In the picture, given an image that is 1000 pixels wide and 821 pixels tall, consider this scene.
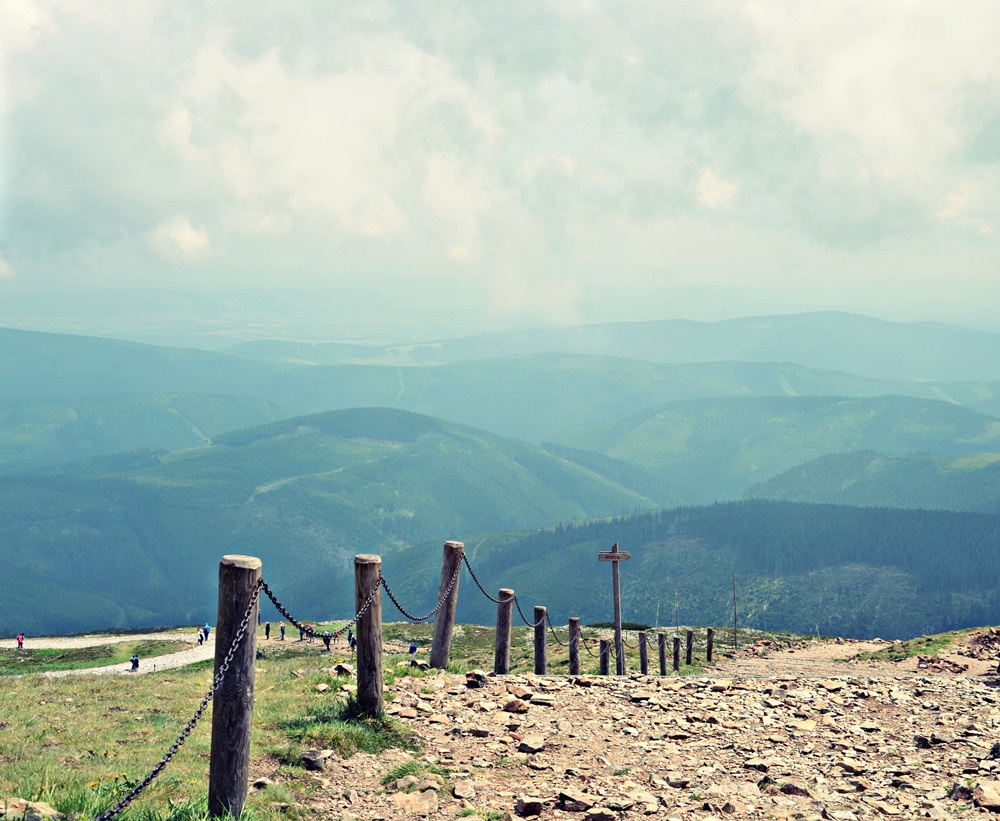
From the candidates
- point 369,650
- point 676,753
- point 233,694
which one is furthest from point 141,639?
point 233,694

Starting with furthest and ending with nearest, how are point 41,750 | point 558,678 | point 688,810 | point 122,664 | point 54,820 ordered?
1. point 122,664
2. point 558,678
3. point 41,750
4. point 688,810
5. point 54,820

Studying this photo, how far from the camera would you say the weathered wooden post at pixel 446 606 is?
20.7 metres

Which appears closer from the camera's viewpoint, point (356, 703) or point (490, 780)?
point (490, 780)

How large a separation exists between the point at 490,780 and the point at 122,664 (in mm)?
58195

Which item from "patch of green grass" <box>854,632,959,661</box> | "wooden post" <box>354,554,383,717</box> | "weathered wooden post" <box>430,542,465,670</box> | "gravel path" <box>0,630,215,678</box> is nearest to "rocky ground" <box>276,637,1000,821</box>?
"wooden post" <box>354,554,383,717</box>

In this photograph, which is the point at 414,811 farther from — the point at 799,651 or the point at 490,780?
the point at 799,651

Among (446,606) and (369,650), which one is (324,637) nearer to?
(446,606)

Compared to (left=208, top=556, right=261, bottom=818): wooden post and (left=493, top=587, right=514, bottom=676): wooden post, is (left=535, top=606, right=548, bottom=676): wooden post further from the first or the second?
(left=208, top=556, right=261, bottom=818): wooden post

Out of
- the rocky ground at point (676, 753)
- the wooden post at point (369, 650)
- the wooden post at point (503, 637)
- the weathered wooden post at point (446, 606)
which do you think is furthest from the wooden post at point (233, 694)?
the wooden post at point (503, 637)

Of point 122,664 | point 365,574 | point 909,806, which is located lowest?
point 122,664

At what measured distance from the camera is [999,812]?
43.0 feet

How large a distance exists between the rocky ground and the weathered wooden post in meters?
1.88

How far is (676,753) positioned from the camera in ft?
51.8

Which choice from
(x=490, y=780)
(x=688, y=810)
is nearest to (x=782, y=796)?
(x=688, y=810)
